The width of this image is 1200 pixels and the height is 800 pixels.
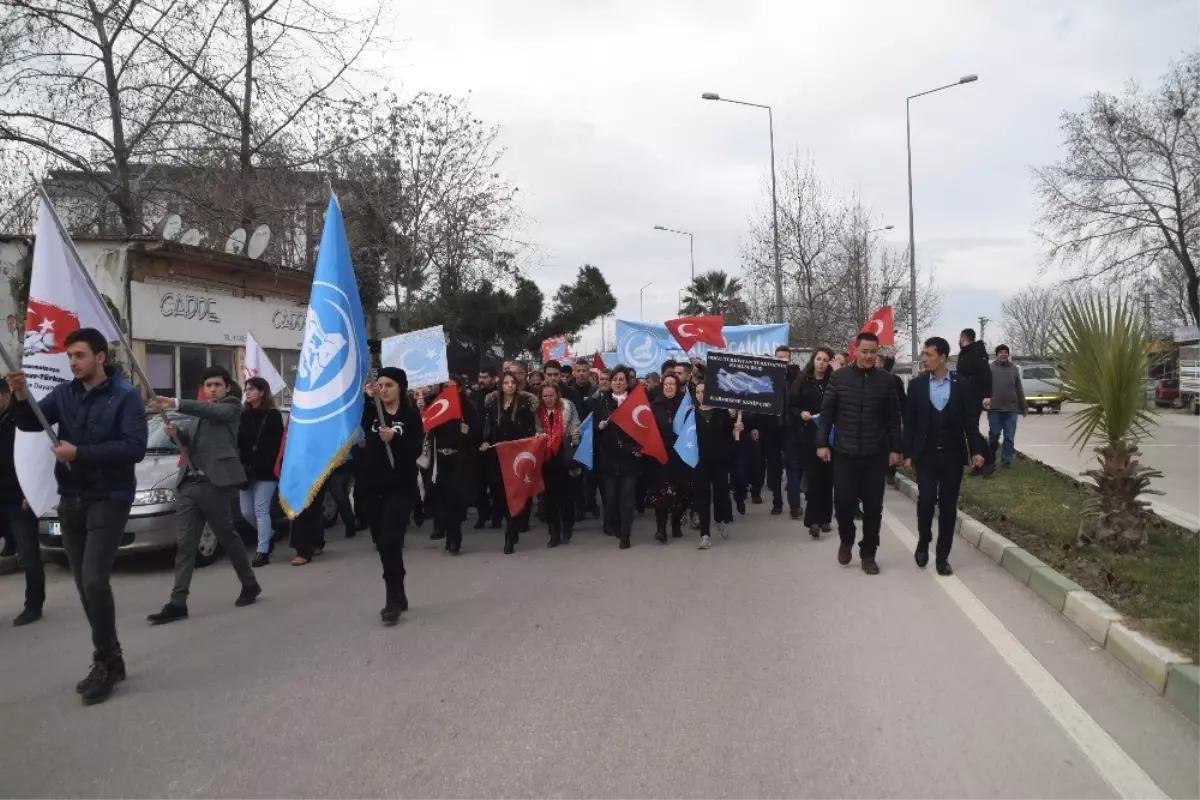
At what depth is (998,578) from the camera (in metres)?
7.39

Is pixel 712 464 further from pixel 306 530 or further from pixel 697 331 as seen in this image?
pixel 697 331

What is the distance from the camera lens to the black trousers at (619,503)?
9.31 metres

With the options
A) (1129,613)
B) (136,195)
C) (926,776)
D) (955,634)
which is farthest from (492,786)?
(136,195)

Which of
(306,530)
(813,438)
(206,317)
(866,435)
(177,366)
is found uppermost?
(206,317)

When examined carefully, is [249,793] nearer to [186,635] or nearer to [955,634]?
[186,635]

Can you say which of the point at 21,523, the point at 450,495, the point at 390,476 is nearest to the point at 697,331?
the point at 450,495

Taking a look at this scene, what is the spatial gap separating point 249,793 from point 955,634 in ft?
13.4

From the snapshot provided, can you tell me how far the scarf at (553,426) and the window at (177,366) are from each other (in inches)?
416

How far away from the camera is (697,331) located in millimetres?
14859

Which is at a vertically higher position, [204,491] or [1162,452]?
[204,491]

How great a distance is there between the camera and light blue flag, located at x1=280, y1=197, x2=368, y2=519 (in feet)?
20.4

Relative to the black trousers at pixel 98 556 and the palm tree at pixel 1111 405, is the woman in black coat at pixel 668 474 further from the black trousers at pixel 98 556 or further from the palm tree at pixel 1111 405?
the black trousers at pixel 98 556

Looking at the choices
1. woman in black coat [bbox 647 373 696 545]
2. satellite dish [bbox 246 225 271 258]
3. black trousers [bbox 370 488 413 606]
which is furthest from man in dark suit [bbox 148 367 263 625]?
satellite dish [bbox 246 225 271 258]

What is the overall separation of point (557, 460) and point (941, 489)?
374 centimetres
